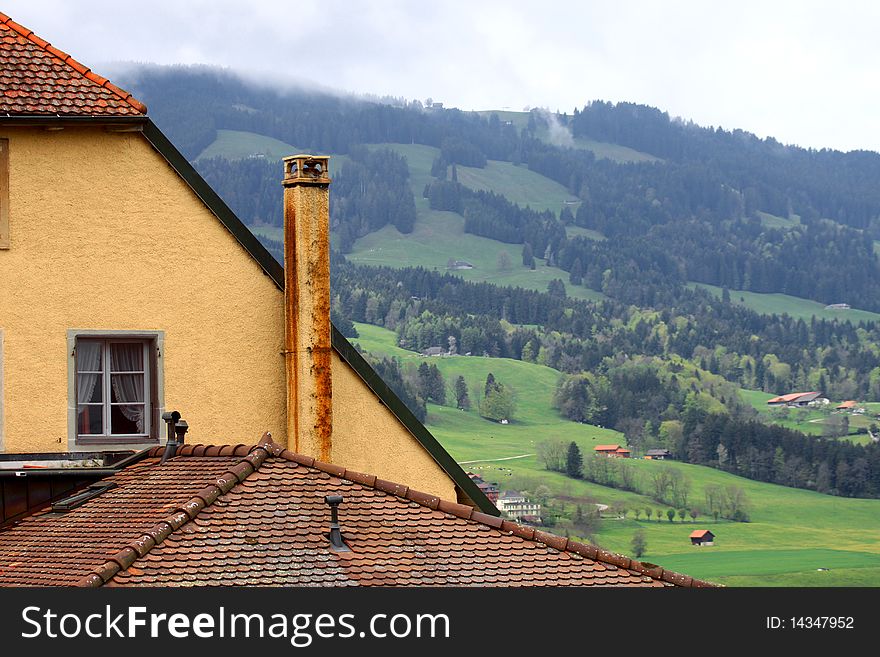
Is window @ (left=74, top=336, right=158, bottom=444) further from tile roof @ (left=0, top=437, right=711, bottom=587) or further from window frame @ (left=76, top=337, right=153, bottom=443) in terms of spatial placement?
tile roof @ (left=0, top=437, right=711, bottom=587)

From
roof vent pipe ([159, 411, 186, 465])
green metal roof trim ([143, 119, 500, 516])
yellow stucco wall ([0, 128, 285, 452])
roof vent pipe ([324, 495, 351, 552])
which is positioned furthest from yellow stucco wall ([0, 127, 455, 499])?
roof vent pipe ([324, 495, 351, 552])

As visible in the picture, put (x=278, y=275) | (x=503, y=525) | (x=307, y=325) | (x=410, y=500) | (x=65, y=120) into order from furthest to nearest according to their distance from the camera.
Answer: (x=278, y=275), (x=307, y=325), (x=65, y=120), (x=410, y=500), (x=503, y=525)

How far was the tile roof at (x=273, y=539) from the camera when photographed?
18.2 metres

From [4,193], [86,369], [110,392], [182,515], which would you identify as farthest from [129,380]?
[182,515]

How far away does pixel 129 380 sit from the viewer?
25531 mm

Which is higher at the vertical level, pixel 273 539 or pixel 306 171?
pixel 306 171

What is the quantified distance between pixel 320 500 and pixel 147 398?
6.21 meters

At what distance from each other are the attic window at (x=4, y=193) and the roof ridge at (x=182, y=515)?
502cm

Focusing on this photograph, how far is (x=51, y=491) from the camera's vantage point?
77.1 feet

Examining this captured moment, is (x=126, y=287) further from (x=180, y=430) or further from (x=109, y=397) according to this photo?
(x=180, y=430)

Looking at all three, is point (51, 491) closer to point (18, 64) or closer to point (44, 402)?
point (44, 402)

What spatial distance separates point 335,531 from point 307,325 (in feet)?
24.3
